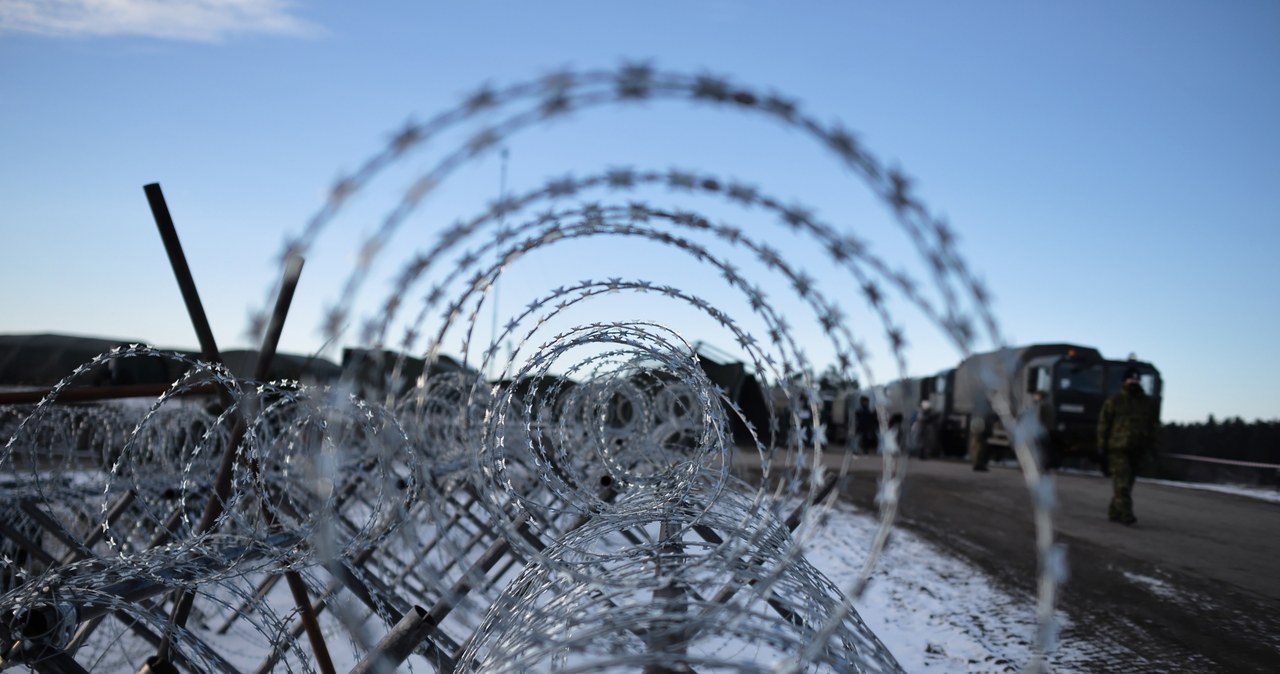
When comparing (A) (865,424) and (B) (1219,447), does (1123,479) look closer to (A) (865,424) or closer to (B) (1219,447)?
(B) (1219,447)

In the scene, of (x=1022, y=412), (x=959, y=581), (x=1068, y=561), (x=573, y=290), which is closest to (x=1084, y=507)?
(x=1068, y=561)

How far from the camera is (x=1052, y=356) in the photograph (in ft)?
77.7

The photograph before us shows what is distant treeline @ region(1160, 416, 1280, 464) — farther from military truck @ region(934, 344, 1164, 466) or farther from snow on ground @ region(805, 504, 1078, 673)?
snow on ground @ region(805, 504, 1078, 673)

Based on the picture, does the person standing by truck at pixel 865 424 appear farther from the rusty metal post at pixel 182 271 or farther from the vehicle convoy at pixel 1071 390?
the rusty metal post at pixel 182 271

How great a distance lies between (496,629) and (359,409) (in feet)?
3.69

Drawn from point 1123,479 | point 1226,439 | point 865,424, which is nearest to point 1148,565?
point 1123,479

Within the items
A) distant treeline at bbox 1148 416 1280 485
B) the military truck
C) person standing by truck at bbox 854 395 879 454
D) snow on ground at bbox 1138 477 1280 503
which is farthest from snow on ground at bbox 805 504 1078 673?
person standing by truck at bbox 854 395 879 454

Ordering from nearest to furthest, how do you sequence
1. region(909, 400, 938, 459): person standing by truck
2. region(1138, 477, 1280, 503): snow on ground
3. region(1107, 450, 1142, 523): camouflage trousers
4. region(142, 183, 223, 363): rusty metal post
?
region(142, 183, 223, 363): rusty metal post, region(1107, 450, 1142, 523): camouflage trousers, region(1138, 477, 1280, 503): snow on ground, region(909, 400, 938, 459): person standing by truck

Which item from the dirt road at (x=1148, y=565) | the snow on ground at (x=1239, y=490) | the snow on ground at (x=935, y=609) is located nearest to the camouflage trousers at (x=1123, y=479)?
the dirt road at (x=1148, y=565)

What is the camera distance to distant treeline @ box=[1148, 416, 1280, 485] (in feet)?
57.2

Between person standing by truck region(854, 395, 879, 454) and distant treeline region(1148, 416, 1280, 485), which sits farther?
person standing by truck region(854, 395, 879, 454)

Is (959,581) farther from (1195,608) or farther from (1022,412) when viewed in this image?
(1022,412)

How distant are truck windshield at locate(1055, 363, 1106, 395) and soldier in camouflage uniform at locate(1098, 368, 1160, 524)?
10145 millimetres

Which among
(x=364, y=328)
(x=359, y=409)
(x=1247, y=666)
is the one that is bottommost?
(x=1247, y=666)
